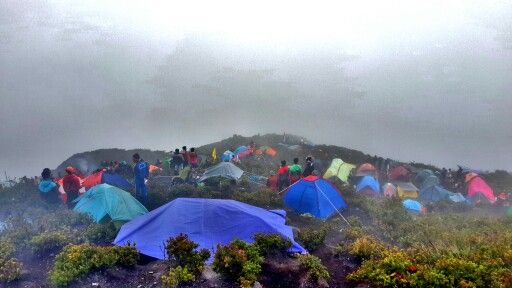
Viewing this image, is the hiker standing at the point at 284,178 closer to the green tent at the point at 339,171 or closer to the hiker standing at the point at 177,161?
the hiker standing at the point at 177,161

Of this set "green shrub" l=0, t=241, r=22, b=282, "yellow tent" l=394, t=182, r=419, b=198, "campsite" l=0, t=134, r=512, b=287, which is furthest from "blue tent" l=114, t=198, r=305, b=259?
"yellow tent" l=394, t=182, r=419, b=198

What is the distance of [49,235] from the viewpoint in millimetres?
13109

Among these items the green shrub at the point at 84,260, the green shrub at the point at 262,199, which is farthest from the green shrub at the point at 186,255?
the green shrub at the point at 262,199

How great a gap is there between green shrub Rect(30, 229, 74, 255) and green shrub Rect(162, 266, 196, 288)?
19.1 feet

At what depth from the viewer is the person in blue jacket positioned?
18203 mm

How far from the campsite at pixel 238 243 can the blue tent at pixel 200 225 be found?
0.03 metres

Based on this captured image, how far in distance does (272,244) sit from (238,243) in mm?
1153

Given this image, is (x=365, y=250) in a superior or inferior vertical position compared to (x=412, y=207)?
superior

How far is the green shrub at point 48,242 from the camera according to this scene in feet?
41.9

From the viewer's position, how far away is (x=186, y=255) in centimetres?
954

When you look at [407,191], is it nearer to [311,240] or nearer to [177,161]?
[177,161]

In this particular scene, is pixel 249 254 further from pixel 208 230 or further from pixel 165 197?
pixel 165 197

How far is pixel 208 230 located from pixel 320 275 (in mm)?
3886

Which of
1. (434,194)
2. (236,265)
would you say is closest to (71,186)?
(236,265)
